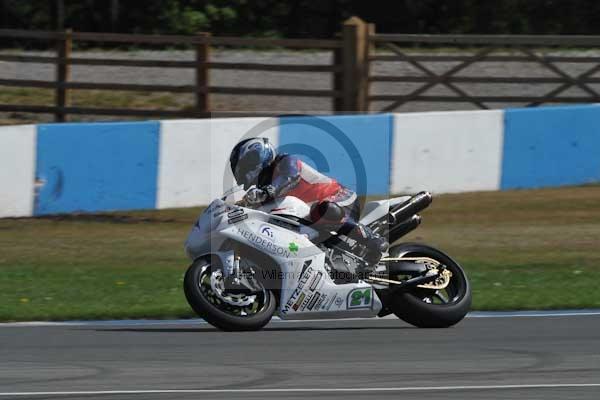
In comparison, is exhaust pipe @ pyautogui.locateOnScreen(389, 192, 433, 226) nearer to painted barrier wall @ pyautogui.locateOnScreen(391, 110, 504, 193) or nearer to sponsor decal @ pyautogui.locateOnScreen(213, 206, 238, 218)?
sponsor decal @ pyautogui.locateOnScreen(213, 206, 238, 218)

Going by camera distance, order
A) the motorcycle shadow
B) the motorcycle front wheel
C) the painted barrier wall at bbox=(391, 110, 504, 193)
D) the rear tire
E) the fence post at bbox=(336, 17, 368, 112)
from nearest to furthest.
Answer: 1. the motorcycle front wheel
2. the rear tire
3. the motorcycle shadow
4. the painted barrier wall at bbox=(391, 110, 504, 193)
5. the fence post at bbox=(336, 17, 368, 112)

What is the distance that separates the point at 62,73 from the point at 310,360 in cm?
1407

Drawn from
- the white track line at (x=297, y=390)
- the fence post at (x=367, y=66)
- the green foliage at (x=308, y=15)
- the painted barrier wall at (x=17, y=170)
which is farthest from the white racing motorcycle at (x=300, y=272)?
the green foliage at (x=308, y=15)

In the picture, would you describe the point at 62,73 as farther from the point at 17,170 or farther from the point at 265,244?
the point at 265,244

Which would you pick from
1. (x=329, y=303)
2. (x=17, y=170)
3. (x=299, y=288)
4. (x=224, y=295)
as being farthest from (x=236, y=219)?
(x=17, y=170)

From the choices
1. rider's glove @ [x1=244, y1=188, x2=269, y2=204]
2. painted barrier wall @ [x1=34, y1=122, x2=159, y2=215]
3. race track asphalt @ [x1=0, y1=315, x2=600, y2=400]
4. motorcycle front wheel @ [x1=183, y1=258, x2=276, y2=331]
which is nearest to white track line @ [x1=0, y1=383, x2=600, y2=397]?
race track asphalt @ [x1=0, y1=315, x2=600, y2=400]

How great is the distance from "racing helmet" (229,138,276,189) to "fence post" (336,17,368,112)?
35.7 ft

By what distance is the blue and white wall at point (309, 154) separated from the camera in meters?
14.9

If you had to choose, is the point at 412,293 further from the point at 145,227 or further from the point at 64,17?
the point at 64,17

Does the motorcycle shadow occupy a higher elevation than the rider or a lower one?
lower

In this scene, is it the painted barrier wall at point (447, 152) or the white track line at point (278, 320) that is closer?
the white track line at point (278, 320)

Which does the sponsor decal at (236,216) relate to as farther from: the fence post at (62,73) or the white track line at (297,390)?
the fence post at (62,73)

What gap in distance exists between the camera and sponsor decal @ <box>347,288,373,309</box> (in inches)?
348

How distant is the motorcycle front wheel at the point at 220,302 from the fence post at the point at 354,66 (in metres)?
11.1
